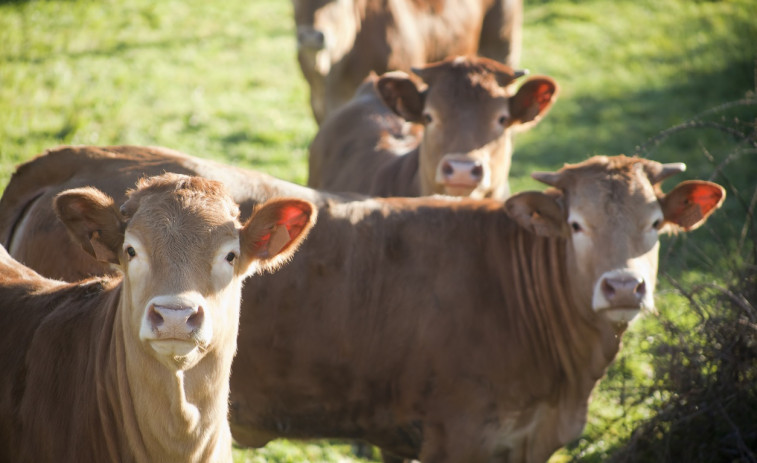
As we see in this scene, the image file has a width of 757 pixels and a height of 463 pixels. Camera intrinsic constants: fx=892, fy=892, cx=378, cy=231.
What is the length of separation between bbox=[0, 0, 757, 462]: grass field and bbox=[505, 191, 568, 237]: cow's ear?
4.01 ft

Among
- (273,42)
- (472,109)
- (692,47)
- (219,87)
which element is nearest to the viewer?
(472,109)

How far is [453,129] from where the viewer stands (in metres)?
6.27

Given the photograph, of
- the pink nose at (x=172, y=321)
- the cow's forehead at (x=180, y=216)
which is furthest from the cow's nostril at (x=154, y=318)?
the cow's forehead at (x=180, y=216)

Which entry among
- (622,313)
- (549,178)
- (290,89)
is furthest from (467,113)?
(290,89)

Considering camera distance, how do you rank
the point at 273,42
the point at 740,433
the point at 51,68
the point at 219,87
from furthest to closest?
1. the point at 273,42
2. the point at 219,87
3. the point at 51,68
4. the point at 740,433

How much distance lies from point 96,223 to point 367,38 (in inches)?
229

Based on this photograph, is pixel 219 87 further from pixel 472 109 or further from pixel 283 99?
pixel 472 109

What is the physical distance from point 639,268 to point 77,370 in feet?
8.43

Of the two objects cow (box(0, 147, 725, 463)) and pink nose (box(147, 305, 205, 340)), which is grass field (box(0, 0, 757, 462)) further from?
pink nose (box(147, 305, 205, 340))

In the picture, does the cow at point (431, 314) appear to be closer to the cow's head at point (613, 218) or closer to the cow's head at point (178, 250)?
the cow's head at point (613, 218)

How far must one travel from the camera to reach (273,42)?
46.0 ft

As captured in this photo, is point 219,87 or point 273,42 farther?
point 273,42

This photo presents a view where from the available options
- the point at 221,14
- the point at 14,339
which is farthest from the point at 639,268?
the point at 221,14

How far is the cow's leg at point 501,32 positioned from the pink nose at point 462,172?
4.58 m
